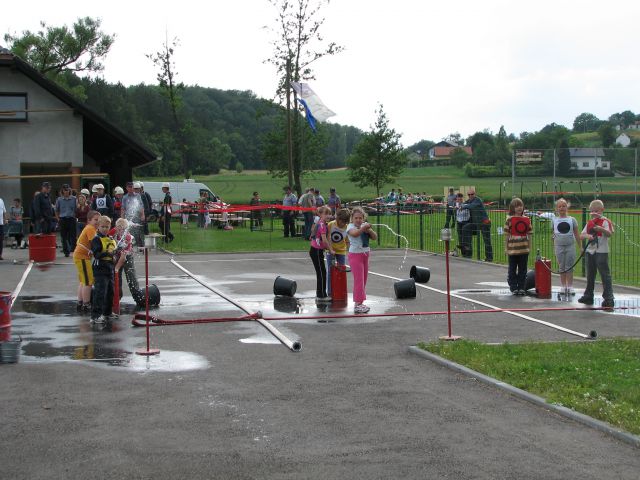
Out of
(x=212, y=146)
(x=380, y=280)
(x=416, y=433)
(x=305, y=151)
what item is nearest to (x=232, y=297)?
(x=380, y=280)

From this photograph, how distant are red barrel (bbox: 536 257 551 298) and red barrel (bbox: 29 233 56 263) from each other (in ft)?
41.7

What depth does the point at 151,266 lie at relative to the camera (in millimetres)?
22297

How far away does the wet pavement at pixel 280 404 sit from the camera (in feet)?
21.2

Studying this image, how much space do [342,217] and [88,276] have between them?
4.11m

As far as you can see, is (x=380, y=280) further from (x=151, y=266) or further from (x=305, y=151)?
(x=305, y=151)

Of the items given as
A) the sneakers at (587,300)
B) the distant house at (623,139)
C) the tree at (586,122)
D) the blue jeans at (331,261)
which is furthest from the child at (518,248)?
the tree at (586,122)

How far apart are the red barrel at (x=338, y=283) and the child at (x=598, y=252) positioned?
385 cm

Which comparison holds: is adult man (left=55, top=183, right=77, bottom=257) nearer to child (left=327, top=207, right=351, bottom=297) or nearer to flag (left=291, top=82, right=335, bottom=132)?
flag (left=291, top=82, right=335, bottom=132)

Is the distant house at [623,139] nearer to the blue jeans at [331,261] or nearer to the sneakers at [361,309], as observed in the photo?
the blue jeans at [331,261]

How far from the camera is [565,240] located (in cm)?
1580

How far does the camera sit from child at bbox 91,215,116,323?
12.9 m

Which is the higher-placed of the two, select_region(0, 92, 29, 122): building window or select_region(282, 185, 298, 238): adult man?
select_region(0, 92, 29, 122): building window

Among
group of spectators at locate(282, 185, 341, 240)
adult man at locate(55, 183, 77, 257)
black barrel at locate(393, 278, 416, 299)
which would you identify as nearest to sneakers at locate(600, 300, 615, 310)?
black barrel at locate(393, 278, 416, 299)

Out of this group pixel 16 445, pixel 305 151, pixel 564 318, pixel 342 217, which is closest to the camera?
pixel 16 445
